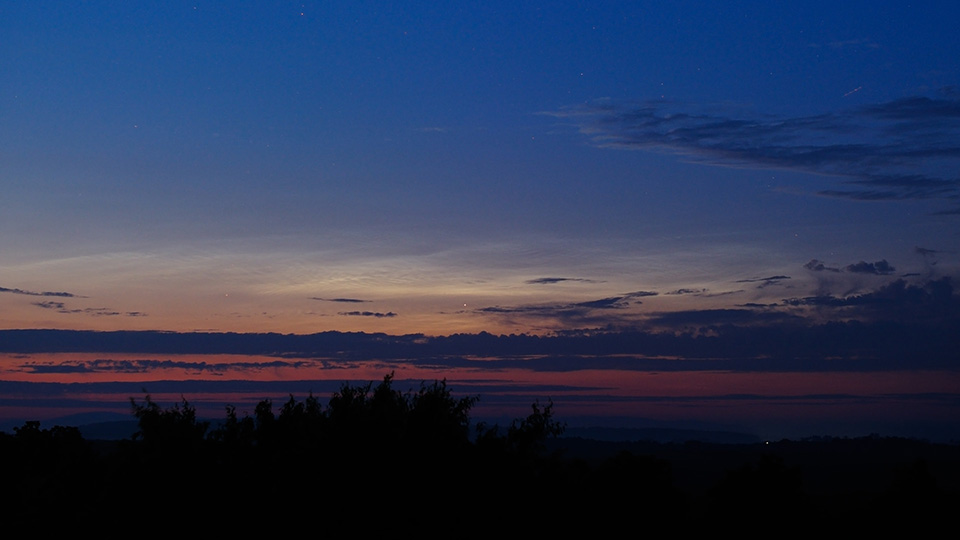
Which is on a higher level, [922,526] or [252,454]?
[252,454]

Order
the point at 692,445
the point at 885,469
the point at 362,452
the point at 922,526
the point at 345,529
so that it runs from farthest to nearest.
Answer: the point at 692,445 < the point at 885,469 < the point at 922,526 < the point at 362,452 < the point at 345,529

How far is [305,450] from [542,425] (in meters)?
6.62

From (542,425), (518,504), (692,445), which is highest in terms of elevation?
(542,425)

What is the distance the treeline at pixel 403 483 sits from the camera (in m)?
25.7

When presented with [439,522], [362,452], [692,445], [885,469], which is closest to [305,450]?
[362,452]

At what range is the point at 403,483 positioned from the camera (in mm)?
25891

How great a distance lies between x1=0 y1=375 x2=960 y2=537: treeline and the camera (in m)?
25.7

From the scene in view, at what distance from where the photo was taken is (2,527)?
2848cm

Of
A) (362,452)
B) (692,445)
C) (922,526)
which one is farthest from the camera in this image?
(692,445)

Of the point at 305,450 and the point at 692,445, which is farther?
the point at 692,445

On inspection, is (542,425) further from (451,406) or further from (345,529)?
(345,529)

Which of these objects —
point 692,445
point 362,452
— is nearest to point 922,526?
point 362,452

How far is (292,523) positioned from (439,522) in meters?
3.86

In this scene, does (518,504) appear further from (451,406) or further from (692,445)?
(692,445)
